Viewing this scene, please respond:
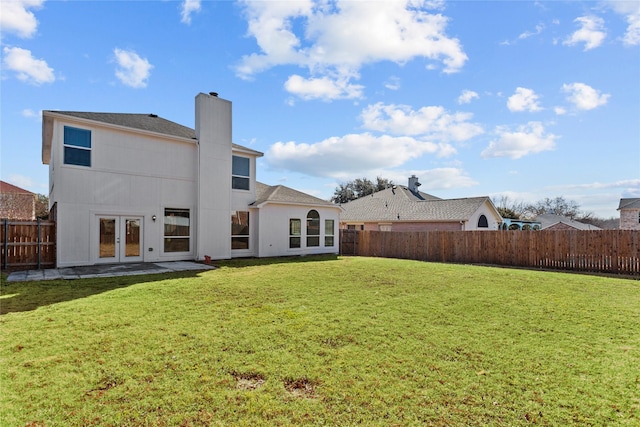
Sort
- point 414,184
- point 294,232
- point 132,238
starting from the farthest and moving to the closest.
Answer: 1. point 414,184
2. point 294,232
3. point 132,238

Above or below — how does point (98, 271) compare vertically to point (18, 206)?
below

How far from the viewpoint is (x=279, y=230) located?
55.3 feet

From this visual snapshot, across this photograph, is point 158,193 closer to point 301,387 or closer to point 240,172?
point 240,172

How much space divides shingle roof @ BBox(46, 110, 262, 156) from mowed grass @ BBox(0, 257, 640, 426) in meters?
7.45

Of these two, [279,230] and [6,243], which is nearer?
[6,243]

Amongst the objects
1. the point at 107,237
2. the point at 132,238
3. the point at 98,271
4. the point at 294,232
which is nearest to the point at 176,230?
the point at 132,238

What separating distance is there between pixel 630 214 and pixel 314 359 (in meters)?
48.0

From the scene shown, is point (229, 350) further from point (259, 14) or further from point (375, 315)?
point (259, 14)

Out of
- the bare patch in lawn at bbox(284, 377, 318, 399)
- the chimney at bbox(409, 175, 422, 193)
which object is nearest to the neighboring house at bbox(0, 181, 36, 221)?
the bare patch in lawn at bbox(284, 377, 318, 399)

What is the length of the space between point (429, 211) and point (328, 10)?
18115 millimetres

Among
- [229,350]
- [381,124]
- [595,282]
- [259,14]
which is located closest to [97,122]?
[259,14]

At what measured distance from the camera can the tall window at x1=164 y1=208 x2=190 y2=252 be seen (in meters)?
13.6

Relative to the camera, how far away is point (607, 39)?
31.0ft

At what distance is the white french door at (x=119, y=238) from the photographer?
12.1 metres
